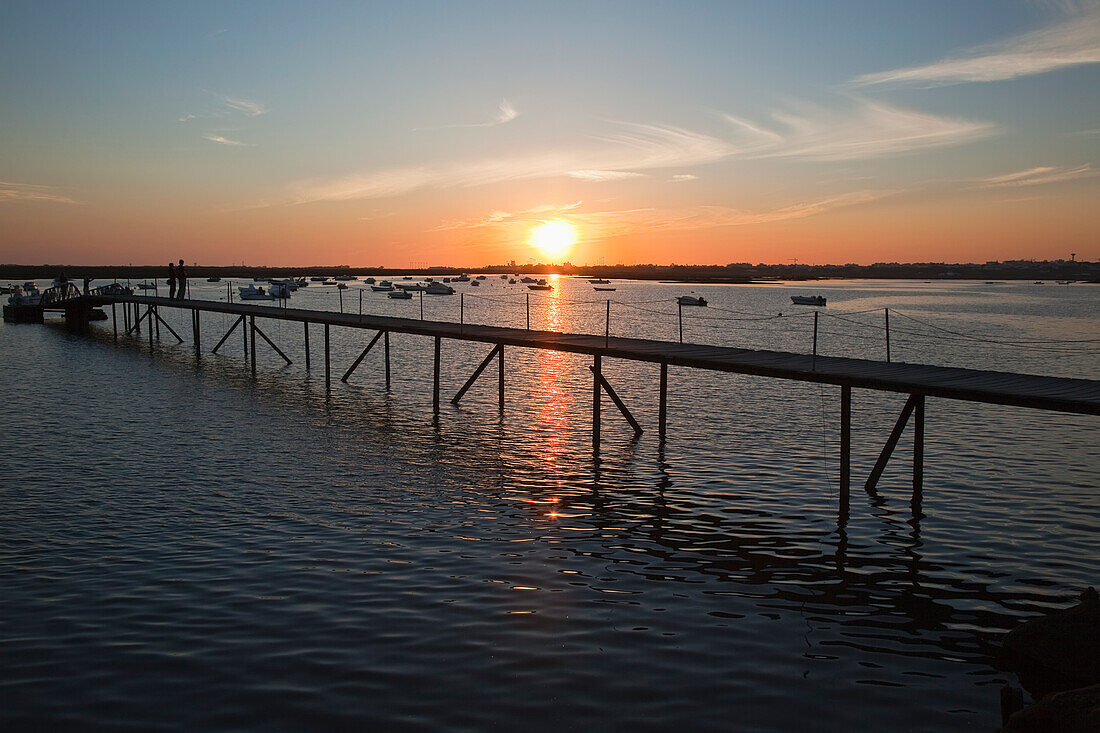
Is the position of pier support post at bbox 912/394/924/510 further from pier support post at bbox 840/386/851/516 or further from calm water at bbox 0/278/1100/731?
pier support post at bbox 840/386/851/516

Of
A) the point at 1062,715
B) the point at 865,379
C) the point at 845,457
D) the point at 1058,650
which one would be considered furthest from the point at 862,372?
the point at 1062,715

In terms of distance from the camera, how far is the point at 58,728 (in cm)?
884

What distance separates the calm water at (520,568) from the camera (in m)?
9.62

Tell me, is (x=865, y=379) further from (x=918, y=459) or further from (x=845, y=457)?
(x=918, y=459)

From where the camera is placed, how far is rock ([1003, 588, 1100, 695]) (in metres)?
9.66

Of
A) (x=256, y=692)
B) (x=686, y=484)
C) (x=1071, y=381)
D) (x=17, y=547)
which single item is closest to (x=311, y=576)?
(x=256, y=692)

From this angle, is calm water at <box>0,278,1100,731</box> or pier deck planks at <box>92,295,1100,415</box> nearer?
calm water at <box>0,278,1100,731</box>

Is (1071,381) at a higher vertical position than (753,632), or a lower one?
higher

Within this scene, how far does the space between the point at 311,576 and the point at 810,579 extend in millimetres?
8043

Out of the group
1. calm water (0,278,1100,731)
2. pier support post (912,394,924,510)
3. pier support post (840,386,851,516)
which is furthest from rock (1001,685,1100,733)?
pier support post (912,394,924,510)

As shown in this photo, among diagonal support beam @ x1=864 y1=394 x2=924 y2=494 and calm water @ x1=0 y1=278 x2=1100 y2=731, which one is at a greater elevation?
diagonal support beam @ x1=864 y1=394 x2=924 y2=494

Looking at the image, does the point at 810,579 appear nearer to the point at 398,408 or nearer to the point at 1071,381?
the point at 1071,381

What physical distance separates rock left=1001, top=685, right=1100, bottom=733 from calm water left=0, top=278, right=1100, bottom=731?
158 cm

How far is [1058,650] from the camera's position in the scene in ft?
32.5
